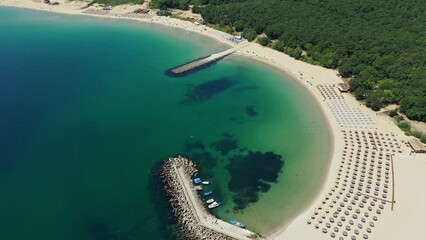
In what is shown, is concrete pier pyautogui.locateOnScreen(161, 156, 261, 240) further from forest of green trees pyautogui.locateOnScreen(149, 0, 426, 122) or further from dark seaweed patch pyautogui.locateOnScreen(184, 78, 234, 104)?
forest of green trees pyautogui.locateOnScreen(149, 0, 426, 122)

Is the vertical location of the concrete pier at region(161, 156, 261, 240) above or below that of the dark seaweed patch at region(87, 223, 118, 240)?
above

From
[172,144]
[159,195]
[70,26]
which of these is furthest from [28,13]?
[159,195]

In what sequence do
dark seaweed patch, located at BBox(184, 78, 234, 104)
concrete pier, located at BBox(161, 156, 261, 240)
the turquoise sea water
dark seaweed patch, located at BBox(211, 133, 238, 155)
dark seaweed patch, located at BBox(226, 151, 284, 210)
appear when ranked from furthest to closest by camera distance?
dark seaweed patch, located at BBox(184, 78, 234, 104), dark seaweed patch, located at BBox(211, 133, 238, 155), dark seaweed patch, located at BBox(226, 151, 284, 210), the turquoise sea water, concrete pier, located at BBox(161, 156, 261, 240)

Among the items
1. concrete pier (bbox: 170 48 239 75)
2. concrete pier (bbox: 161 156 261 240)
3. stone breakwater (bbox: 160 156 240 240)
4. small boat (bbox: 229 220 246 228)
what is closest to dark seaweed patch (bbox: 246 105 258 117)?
stone breakwater (bbox: 160 156 240 240)

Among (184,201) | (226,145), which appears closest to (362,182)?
(226,145)

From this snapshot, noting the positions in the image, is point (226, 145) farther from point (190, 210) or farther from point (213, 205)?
point (190, 210)

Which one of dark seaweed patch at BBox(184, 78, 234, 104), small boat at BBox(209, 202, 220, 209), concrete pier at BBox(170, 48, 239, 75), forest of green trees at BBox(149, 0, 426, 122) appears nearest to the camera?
small boat at BBox(209, 202, 220, 209)

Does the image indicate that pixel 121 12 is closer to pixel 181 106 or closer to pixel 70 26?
pixel 70 26
